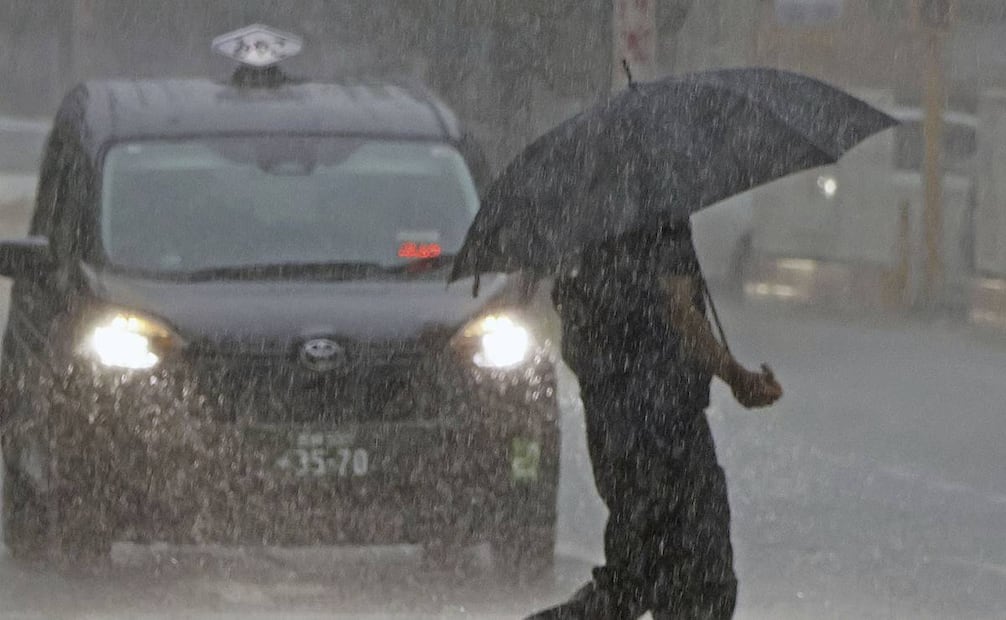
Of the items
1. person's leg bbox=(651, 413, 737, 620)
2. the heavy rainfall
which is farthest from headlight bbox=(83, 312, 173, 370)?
Result: person's leg bbox=(651, 413, 737, 620)

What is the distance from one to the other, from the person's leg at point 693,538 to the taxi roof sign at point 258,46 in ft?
13.6

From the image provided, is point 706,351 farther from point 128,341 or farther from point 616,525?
point 128,341

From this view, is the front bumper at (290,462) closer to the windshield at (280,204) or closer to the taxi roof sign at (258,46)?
the windshield at (280,204)

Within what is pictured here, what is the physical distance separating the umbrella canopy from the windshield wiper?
224 centimetres

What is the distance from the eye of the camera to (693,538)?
584cm

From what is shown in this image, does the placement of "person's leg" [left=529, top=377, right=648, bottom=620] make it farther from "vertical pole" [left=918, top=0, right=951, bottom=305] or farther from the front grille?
"vertical pole" [left=918, top=0, right=951, bottom=305]

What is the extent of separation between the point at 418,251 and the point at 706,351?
315cm

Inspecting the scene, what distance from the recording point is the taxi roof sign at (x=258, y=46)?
972 centimetres

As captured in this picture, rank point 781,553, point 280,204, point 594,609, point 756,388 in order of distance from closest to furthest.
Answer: point 756,388 → point 594,609 → point 280,204 → point 781,553

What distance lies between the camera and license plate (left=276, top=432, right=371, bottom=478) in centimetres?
792

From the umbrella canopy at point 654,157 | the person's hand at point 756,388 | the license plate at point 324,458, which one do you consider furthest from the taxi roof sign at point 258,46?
the person's hand at point 756,388

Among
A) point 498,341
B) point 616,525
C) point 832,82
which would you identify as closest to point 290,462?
point 498,341

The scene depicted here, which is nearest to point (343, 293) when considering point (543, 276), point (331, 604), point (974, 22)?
point (331, 604)

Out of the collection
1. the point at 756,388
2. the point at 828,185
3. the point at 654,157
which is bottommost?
the point at 828,185
